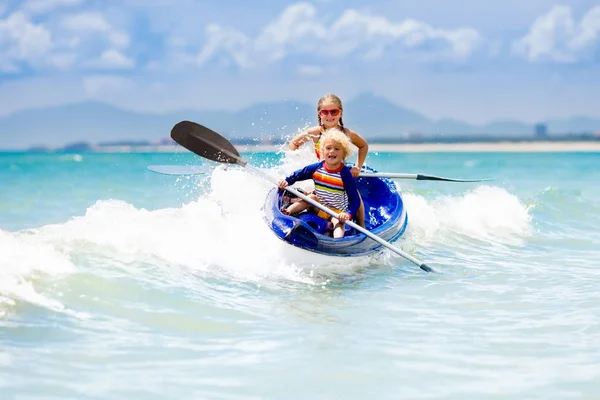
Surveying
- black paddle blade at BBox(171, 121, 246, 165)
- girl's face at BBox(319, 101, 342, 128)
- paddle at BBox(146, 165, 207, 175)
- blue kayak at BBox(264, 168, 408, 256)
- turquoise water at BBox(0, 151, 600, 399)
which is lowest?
turquoise water at BBox(0, 151, 600, 399)

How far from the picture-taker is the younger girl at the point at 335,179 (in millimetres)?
6266

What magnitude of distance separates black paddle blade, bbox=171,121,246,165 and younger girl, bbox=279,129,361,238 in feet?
3.17

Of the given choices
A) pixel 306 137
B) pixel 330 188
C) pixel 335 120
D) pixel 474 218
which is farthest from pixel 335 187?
pixel 474 218

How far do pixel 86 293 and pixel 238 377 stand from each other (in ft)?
6.52

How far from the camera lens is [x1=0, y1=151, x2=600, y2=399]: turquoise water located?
385 centimetres

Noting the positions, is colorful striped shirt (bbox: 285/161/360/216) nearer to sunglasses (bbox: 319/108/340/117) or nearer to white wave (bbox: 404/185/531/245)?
sunglasses (bbox: 319/108/340/117)

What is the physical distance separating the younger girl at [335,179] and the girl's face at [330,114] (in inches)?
22.4

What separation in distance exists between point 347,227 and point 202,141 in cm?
166

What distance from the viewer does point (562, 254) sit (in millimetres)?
7848

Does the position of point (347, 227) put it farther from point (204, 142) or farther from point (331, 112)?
point (204, 142)

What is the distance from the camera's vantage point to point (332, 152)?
6254 millimetres

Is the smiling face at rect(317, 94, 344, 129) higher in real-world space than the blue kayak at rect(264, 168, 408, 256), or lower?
higher

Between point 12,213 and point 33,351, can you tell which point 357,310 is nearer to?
point 33,351

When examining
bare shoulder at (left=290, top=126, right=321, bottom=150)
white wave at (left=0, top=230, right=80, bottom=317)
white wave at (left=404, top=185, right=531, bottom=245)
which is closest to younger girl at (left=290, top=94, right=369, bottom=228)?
bare shoulder at (left=290, top=126, right=321, bottom=150)
